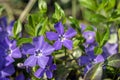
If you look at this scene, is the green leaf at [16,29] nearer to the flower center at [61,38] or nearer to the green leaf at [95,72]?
the flower center at [61,38]

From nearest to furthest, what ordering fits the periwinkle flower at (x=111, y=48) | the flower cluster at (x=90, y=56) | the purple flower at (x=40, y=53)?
the purple flower at (x=40, y=53) → the flower cluster at (x=90, y=56) → the periwinkle flower at (x=111, y=48)

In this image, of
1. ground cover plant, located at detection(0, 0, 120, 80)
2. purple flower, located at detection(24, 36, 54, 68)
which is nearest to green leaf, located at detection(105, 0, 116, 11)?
ground cover plant, located at detection(0, 0, 120, 80)

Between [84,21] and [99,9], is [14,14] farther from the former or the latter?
[99,9]

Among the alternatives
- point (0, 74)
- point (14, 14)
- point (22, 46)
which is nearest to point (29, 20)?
point (22, 46)

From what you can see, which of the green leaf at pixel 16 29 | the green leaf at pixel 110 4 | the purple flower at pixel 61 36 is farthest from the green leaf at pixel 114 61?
the green leaf at pixel 16 29

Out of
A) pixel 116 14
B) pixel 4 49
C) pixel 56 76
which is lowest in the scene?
pixel 56 76

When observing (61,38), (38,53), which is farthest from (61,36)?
(38,53)
